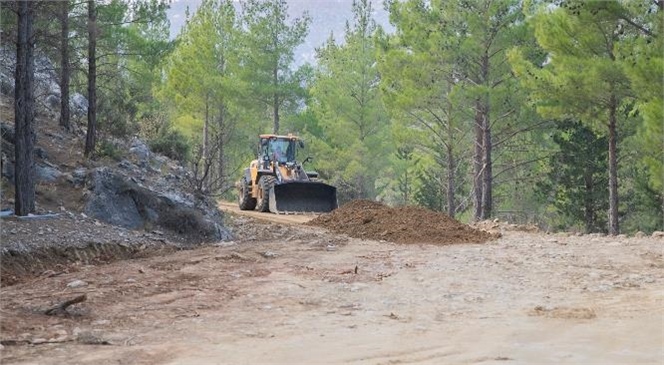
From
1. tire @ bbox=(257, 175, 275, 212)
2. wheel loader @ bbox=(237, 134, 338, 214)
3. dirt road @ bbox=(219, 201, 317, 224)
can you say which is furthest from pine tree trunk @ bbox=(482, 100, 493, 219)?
tire @ bbox=(257, 175, 275, 212)

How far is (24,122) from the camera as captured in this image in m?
11.4

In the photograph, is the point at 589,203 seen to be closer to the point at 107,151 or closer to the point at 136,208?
the point at 107,151

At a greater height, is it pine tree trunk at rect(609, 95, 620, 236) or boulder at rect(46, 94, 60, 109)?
boulder at rect(46, 94, 60, 109)

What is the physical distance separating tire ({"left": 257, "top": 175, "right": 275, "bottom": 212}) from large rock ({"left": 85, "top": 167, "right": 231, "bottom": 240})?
26.5 ft

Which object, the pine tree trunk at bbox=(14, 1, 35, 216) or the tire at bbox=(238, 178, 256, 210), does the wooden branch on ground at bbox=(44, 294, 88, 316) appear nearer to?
the pine tree trunk at bbox=(14, 1, 35, 216)

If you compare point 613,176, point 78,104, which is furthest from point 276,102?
point 613,176

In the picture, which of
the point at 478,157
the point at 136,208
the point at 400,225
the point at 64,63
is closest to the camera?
the point at 136,208

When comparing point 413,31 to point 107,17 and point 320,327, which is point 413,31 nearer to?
point 107,17

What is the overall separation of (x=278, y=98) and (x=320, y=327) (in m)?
31.0

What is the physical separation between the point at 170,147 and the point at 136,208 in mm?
10822

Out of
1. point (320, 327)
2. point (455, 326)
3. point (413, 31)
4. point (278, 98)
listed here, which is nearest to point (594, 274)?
point (455, 326)

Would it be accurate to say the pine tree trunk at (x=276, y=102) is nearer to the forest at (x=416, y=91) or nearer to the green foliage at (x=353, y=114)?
the forest at (x=416, y=91)

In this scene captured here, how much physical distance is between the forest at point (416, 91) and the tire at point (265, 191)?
2.31 meters

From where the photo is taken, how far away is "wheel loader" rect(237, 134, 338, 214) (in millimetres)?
20922
